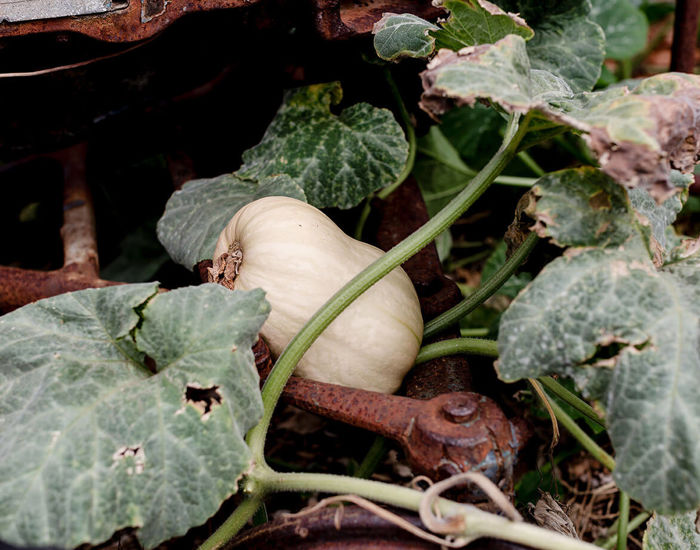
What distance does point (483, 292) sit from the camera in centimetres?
97

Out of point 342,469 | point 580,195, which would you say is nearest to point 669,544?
point 580,195

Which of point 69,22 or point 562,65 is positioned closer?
point 69,22

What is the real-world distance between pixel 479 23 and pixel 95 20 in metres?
0.53

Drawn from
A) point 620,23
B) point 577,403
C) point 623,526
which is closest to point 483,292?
point 577,403

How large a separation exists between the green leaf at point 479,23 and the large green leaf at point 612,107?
0.27ft

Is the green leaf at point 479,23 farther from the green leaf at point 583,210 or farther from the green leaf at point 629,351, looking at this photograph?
the green leaf at point 629,351

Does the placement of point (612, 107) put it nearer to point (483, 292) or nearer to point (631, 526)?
point (483, 292)

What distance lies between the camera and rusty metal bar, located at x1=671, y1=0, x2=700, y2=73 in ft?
4.52

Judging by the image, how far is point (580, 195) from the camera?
0.78 m

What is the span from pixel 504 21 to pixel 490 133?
3.14ft

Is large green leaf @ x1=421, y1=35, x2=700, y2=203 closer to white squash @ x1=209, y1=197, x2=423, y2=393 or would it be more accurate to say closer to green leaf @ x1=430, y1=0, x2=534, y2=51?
green leaf @ x1=430, y1=0, x2=534, y2=51

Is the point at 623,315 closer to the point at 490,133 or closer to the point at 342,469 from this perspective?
the point at 342,469

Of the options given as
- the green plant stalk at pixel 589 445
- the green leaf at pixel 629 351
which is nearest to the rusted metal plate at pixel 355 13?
the green leaf at pixel 629 351

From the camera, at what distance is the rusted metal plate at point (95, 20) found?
3.04 ft
